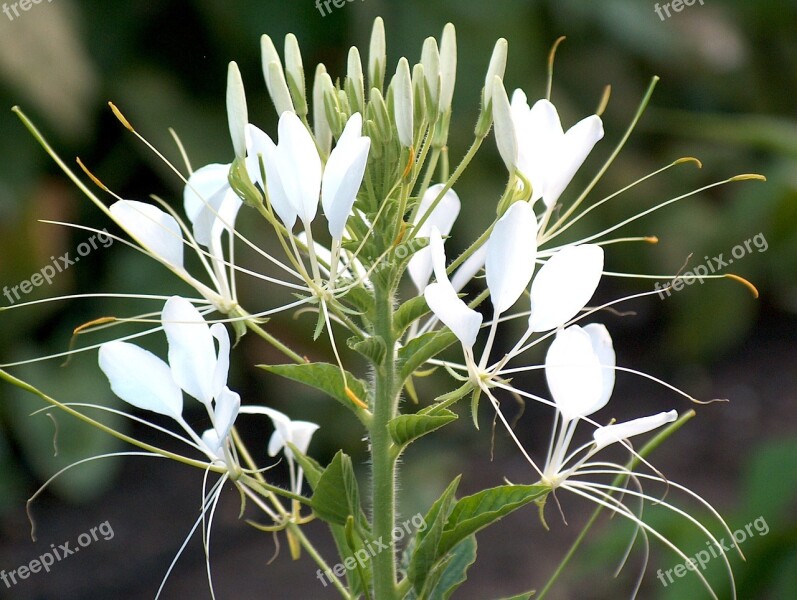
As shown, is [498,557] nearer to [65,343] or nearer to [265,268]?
[265,268]

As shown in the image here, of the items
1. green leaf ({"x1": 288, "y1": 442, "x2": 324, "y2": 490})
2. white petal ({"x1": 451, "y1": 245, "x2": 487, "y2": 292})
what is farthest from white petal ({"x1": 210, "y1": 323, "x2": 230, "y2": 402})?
white petal ({"x1": 451, "y1": 245, "x2": 487, "y2": 292})

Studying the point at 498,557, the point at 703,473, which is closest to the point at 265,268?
the point at 498,557

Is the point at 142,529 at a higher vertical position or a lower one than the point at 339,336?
lower

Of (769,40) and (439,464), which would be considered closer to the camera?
(439,464)

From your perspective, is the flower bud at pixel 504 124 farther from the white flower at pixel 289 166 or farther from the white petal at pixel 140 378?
the white petal at pixel 140 378

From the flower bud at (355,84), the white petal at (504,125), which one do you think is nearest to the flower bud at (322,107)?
the flower bud at (355,84)

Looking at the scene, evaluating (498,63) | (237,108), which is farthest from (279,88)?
(498,63)
